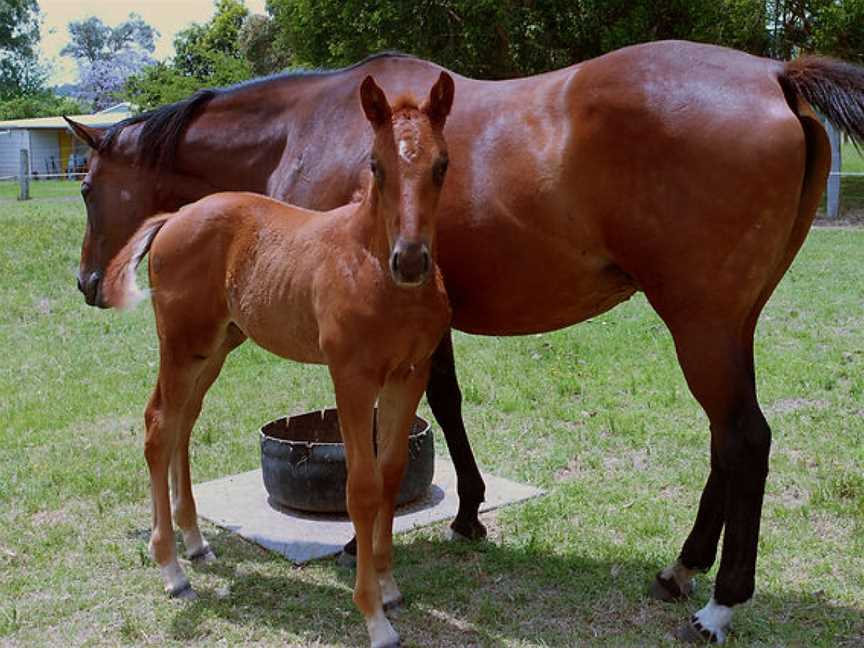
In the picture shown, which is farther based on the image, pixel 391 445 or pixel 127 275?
pixel 127 275

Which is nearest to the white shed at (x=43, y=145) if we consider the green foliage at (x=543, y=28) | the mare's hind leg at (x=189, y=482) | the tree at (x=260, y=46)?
the tree at (x=260, y=46)

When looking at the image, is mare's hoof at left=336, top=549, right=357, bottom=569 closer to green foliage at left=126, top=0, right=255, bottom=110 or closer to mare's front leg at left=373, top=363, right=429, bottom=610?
mare's front leg at left=373, top=363, right=429, bottom=610

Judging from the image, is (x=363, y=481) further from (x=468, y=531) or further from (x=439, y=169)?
(x=468, y=531)

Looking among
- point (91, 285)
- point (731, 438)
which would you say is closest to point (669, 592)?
point (731, 438)

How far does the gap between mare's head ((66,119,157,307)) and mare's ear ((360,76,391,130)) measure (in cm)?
199

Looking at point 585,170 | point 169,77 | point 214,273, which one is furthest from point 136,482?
point 169,77

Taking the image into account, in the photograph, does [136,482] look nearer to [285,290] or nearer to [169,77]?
[285,290]

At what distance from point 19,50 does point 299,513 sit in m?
50.5

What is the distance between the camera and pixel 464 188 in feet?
10.9

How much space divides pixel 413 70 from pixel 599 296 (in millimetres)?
1243

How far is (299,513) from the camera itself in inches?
172

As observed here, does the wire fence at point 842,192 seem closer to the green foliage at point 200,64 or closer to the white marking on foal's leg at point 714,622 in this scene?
the green foliage at point 200,64

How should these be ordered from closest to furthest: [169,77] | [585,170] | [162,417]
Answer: [585,170], [162,417], [169,77]

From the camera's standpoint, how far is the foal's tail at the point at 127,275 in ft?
11.7
